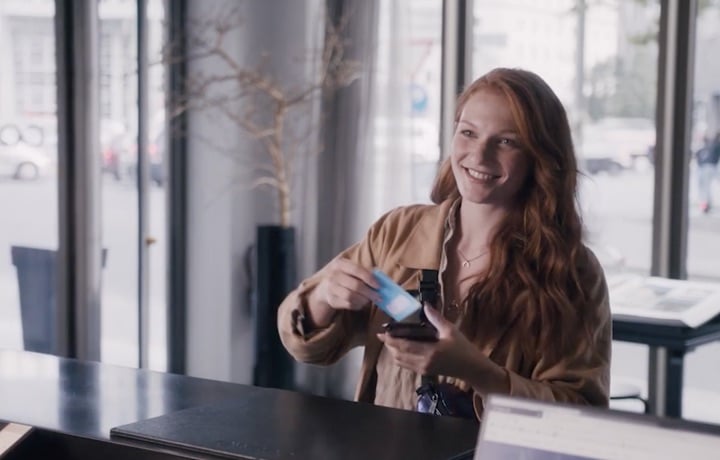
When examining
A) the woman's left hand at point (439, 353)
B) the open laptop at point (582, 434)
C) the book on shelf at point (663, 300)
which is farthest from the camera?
the book on shelf at point (663, 300)

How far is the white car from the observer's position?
4.09 meters

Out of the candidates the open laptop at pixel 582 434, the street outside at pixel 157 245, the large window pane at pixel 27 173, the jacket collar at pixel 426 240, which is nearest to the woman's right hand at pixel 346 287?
the jacket collar at pixel 426 240

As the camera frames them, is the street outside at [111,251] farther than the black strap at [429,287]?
Yes

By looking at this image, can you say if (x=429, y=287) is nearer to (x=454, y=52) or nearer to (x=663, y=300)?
(x=663, y=300)

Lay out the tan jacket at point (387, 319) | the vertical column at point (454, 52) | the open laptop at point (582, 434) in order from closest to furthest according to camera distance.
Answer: the open laptop at point (582, 434), the tan jacket at point (387, 319), the vertical column at point (454, 52)

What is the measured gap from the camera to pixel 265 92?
497cm

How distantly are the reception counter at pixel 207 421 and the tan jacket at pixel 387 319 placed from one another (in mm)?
351

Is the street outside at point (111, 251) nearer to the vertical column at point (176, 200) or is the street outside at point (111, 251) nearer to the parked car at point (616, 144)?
the vertical column at point (176, 200)

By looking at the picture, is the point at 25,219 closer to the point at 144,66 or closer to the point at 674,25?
the point at 144,66

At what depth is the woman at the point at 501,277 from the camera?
5.95 feet

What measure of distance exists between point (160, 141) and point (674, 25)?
230 centimetres

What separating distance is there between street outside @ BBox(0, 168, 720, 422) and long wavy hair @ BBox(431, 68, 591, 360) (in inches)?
89.6

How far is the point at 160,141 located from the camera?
4867 mm

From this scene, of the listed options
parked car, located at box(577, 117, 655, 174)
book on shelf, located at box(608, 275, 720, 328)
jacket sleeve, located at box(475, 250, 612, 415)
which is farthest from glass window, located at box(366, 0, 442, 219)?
jacket sleeve, located at box(475, 250, 612, 415)
